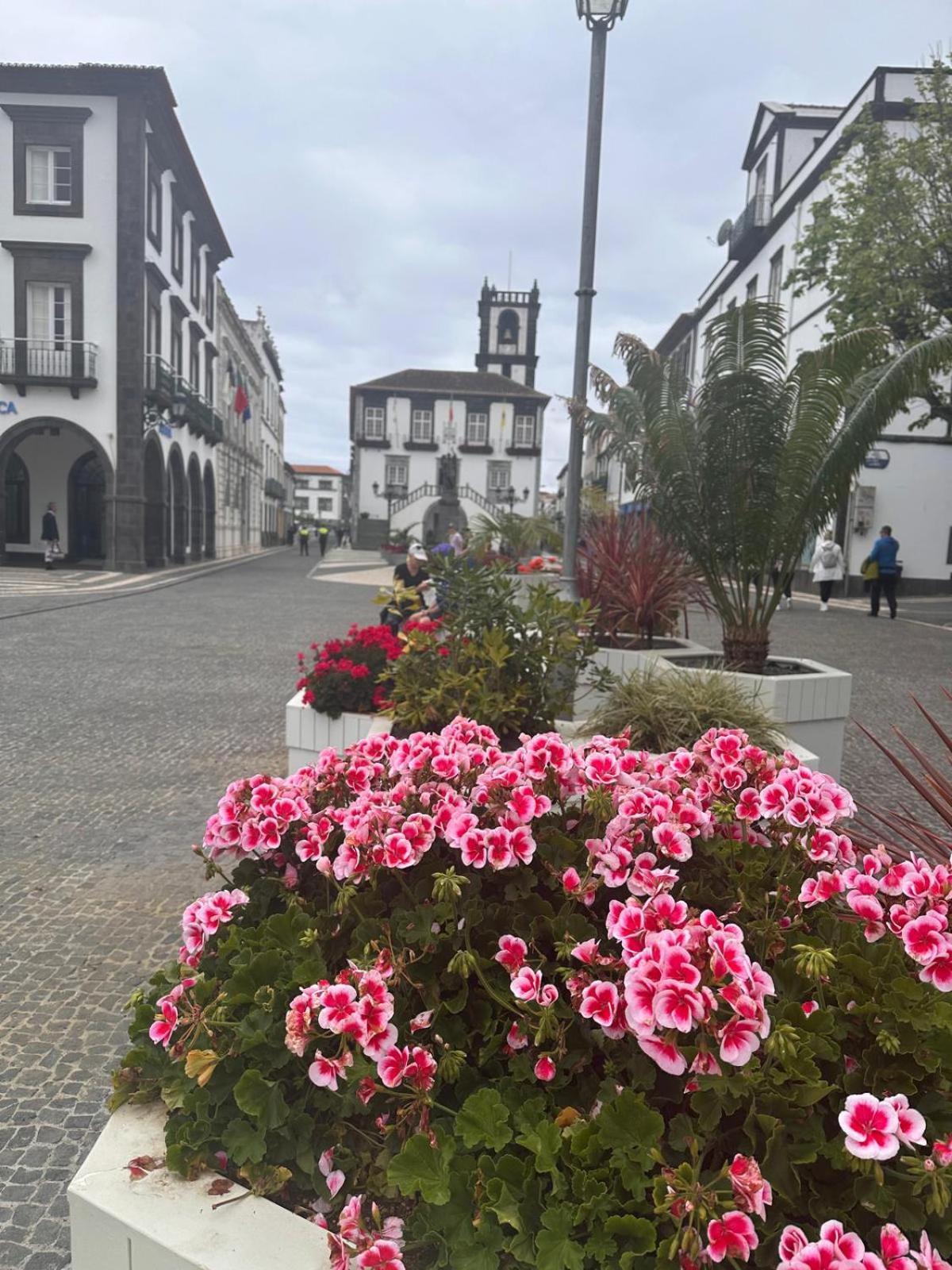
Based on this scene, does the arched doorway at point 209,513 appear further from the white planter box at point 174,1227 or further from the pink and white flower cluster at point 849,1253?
the pink and white flower cluster at point 849,1253

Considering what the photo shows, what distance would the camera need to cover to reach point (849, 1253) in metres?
1.11

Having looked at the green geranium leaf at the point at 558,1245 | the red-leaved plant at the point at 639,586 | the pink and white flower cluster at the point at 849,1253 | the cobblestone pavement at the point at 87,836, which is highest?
the red-leaved plant at the point at 639,586

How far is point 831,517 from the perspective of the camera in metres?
7.06

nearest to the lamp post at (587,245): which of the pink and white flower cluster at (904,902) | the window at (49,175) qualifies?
the pink and white flower cluster at (904,902)

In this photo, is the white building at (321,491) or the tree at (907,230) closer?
the tree at (907,230)

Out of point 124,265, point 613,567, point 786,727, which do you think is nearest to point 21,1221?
point 786,727

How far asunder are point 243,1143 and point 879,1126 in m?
0.88

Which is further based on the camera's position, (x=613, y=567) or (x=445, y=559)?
(x=613, y=567)

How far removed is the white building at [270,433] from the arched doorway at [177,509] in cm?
3116

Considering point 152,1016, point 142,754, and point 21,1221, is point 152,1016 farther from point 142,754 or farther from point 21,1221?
point 142,754

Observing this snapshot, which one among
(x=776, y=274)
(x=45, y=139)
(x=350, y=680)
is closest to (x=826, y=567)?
(x=776, y=274)

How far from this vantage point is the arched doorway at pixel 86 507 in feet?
92.1

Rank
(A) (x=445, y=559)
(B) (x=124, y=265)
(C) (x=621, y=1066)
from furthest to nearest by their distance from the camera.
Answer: (B) (x=124, y=265) → (A) (x=445, y=559) → (C) (x=621, y=1066)

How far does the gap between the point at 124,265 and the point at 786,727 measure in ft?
77.8
